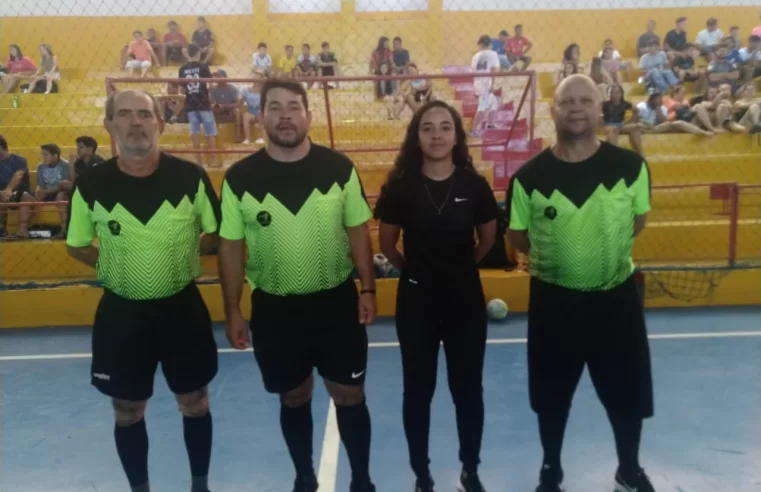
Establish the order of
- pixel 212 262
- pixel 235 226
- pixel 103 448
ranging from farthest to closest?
pixel 212 262
pixel 103 448
pixel 235 226

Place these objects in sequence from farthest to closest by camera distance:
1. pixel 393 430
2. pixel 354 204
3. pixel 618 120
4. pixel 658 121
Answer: pixel 658 121
pixel 618 120
pixel 393 430
pixel 354 204

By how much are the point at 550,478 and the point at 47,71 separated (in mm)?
10833

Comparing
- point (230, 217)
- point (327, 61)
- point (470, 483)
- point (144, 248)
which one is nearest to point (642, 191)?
point (470, 483)

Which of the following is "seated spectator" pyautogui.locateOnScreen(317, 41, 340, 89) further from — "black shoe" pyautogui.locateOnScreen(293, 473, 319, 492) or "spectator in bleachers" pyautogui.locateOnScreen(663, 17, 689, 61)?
"black shoe" pyautogui.locateOnScreen(293, 473, 319, 492)

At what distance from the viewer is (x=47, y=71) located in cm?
1052

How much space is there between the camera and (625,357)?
246cm

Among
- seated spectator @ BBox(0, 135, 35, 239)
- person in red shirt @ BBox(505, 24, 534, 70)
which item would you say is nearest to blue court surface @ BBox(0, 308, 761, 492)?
seated spectator @ BBox(0, 135, 35, 239)

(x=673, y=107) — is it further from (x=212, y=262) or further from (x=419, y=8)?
(x=212, y=262)

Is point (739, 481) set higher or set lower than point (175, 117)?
lower

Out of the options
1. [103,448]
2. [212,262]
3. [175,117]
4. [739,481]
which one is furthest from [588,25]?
[103,448]

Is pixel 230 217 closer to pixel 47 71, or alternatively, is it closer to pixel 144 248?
pixel 144 248

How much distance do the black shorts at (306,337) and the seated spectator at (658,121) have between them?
7.00 meters

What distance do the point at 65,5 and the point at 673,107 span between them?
10365mm

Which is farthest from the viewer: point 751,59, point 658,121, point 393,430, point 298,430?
point 751,59
